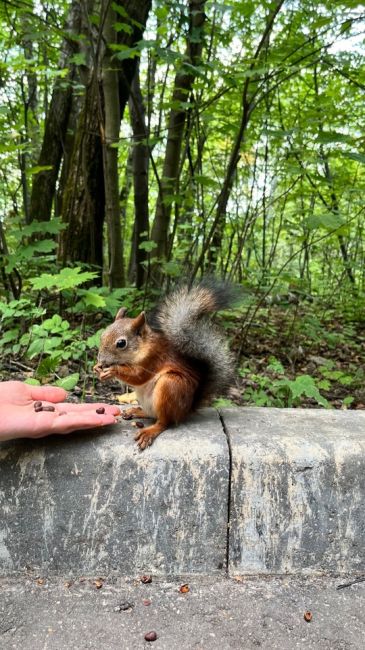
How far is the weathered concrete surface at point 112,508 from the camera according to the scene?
1.88m

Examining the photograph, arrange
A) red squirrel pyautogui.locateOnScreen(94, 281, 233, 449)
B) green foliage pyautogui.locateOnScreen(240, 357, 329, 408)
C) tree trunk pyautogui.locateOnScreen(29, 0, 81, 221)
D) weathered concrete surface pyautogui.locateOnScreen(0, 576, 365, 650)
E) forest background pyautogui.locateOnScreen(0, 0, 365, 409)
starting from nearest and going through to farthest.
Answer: weathered concrete surface pyautogui.locateOnScreen(0, 576, 365, 650) < red squirrel pyautogui.locateOnScreen(94, 281, 233, 449) < green foliage pyautogui.locateOnScreen(240, 357, 329, 408) < forest background pyautogui.locateOnScreen(0, 0, 365, 409) < tree trunk pyautogui.locateOnScreen(29, 0, 81, 221)

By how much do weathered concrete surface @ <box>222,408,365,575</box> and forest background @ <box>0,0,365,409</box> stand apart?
2.47 ft

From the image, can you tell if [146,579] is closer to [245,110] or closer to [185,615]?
[185,615]

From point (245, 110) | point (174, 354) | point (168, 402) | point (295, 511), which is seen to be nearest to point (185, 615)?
point (295, 511)

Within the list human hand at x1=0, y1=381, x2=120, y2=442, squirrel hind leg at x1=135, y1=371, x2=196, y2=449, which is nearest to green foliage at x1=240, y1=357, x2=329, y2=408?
squirrel hind leg at x1=135, y1=371, x2=196, y2=449

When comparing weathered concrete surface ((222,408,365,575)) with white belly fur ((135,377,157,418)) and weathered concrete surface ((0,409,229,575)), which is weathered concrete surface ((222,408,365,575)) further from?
white belly fur ((135,377,157,418))

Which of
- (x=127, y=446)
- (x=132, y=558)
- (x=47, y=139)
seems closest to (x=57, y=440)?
(x=127, y=446)

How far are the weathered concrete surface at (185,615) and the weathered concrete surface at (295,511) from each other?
3.1 inches

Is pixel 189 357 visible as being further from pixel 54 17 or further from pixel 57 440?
pixel 54 17

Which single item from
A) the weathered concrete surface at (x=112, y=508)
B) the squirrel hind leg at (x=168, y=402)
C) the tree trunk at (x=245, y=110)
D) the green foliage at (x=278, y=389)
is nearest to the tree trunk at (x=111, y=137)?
the tree trunk at (x=245, y=110)

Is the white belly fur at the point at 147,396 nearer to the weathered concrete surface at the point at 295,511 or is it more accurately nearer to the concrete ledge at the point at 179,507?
the concrete ledge at the point at 179,507

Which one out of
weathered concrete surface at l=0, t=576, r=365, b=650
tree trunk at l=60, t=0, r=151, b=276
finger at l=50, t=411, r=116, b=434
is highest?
tree trunk at l=60, t=0, r=151, b=276

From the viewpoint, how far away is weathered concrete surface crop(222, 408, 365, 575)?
192 centimetres

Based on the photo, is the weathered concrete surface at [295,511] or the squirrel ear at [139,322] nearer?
the weathered concrete surface at [295,511]
